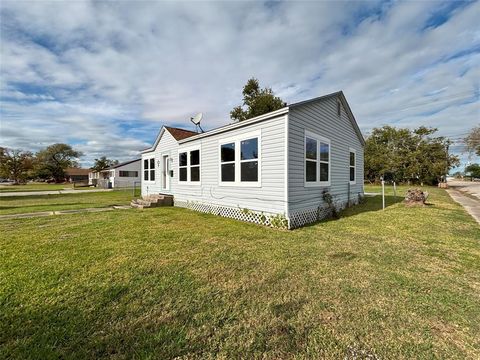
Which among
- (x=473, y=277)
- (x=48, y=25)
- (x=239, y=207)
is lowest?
(x=473, y=277)

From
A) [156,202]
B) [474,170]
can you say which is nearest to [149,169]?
[156,202]

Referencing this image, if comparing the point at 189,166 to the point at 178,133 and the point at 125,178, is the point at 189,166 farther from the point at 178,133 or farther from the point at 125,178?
the point at 125,178

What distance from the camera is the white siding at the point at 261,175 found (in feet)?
22.1

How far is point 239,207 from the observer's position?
8164mm

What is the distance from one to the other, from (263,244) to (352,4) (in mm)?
8875

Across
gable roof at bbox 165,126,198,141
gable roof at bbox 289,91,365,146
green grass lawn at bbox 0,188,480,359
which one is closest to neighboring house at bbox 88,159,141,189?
gable roof at bbox 165,126,198,141

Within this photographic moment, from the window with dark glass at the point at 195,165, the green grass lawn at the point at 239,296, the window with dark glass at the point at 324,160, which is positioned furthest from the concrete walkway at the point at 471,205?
the window with dark glass at the point at 195,165

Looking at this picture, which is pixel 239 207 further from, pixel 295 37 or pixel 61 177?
pixel 61 177

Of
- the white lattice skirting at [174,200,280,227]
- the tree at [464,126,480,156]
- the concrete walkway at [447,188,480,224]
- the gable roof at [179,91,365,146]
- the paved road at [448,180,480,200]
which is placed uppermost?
the tree at [464,126,480,156]

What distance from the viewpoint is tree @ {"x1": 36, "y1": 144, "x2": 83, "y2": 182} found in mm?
56125

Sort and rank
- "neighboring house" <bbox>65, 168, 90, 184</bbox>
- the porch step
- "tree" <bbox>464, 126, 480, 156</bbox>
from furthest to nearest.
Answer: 1. "neighboring house" <bbox>65, 168, 90, 184</bbox>
2. "tree" <bbox>464, 126, 480, 156</bbox>
3. the porch step

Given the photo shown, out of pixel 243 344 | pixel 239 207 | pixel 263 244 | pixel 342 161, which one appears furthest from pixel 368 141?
pixel 243 344

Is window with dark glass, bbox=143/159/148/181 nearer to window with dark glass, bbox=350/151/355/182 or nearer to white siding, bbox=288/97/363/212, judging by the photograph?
white siding, bbox=288/97/363/212

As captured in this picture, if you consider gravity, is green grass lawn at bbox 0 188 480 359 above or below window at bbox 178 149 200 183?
below
